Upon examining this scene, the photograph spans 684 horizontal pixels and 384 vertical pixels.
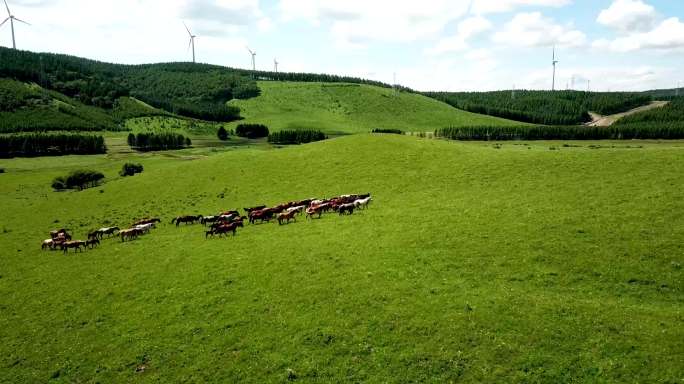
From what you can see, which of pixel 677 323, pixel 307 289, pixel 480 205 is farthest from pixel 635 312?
pixel 480 205

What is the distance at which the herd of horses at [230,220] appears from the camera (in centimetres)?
3559

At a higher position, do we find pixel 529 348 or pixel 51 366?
pixel 529 348

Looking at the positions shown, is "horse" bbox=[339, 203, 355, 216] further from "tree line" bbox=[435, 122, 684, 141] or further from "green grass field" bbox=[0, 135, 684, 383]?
"tree line" bbox=[435, 122, 684, 141]

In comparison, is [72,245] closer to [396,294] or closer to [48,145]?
[396,294]

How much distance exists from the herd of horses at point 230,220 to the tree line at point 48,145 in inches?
3628

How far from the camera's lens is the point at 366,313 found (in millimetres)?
19547

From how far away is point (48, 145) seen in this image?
396ft

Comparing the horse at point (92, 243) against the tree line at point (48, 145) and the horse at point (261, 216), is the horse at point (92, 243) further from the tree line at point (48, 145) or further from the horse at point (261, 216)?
the tree line at point (48, 145)

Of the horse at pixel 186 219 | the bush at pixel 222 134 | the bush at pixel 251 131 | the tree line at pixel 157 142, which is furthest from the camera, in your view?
the bush at pixel 251 131

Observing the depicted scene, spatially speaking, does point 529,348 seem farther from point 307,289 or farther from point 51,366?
point 51,366

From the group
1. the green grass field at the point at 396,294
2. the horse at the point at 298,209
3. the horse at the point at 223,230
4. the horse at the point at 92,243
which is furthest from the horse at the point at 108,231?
the horse at the point at 298,209

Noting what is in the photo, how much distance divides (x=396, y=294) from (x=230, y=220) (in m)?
21.9

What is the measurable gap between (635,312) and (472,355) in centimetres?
765

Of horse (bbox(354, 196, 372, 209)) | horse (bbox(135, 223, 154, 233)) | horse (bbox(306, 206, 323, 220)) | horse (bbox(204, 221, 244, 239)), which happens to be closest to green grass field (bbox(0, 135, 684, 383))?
horse (bbox(204, 221, 244, 239))
